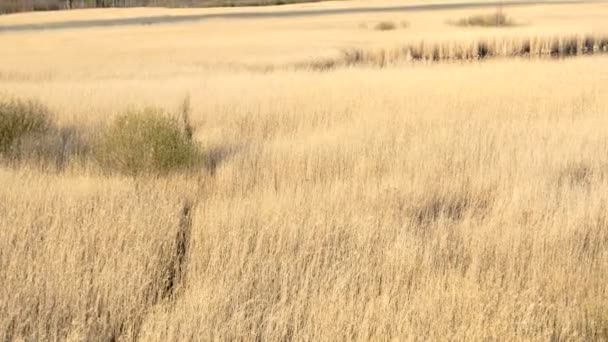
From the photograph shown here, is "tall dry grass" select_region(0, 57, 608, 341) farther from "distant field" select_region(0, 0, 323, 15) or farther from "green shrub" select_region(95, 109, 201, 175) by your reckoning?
"distant field" select_region(0, 0, 323, 15)

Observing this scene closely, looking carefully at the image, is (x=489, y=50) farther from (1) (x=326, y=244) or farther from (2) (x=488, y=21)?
(1) (x=326, y=244)

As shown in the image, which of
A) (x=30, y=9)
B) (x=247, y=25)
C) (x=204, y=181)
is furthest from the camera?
(x=30, y=9)

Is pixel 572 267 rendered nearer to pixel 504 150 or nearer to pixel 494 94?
pixel 504 150

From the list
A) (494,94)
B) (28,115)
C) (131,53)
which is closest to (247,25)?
(131,53)

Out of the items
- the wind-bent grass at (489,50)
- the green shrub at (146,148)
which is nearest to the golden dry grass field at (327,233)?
the green shrub at (146,148)

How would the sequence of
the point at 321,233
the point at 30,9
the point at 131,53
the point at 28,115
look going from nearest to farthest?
the point at 321,233, the point at 28,115, the point at 131,53, the point at 30,9

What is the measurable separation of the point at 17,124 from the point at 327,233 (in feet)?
20.3

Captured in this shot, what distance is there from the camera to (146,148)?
27.1ft

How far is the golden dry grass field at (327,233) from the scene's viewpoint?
438 cm

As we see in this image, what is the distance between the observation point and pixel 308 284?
4887 millimetres

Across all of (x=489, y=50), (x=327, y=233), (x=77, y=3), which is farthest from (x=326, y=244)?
(x=77, y=3)

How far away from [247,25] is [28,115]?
44.3 meters

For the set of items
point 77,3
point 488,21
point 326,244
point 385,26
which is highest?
point 77,3

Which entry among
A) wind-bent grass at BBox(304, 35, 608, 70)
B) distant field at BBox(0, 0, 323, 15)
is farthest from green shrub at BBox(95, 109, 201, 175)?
distant field at BBox(0, 0, 323, 15)
